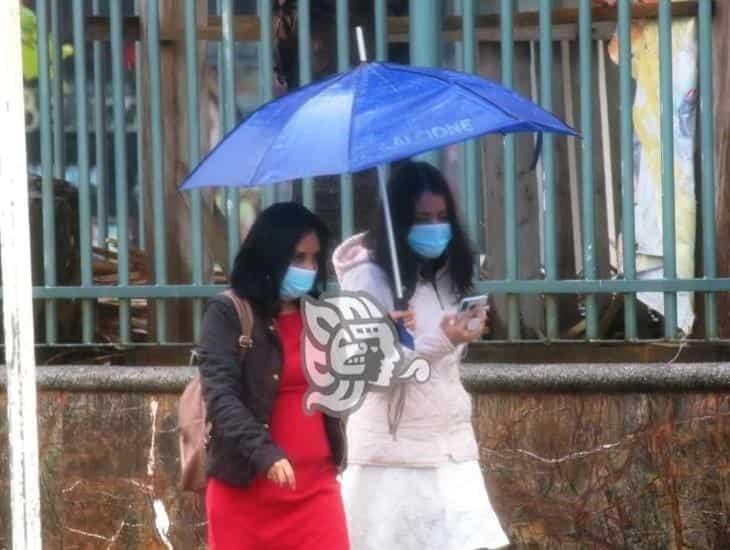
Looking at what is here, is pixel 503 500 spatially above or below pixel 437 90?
below

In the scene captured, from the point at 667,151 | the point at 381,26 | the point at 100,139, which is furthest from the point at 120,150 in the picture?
the point at 667,151

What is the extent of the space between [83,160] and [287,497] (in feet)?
9.04

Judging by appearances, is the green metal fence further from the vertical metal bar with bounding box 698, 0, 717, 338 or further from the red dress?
the red dress

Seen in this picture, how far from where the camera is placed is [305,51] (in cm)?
845

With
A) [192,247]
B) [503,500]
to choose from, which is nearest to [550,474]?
[503,500]

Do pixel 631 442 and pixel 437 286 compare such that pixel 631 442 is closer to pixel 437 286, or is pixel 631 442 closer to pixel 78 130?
pixel 437 286

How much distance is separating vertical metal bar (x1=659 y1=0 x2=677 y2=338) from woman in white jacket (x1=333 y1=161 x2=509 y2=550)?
5.41ft

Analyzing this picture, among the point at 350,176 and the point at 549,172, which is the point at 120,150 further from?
the point at 549,172

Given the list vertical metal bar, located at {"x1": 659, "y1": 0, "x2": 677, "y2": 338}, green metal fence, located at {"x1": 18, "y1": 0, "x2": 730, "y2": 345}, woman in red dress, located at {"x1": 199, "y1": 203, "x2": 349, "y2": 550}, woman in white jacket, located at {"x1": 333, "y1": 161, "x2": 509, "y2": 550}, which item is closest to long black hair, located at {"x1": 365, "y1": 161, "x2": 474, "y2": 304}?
woman in white jacket, located at {"x1": 333, "y1": 161, "x2": 509, "y2": 550}

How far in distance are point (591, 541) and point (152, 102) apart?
2.52 m

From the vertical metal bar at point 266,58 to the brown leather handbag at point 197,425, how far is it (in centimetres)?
218

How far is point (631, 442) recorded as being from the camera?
26.3ft

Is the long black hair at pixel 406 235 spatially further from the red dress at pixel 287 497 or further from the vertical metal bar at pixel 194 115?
the vertical metal bar at pixel 194 115

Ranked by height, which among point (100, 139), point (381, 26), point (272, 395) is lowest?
point (272, 395)
